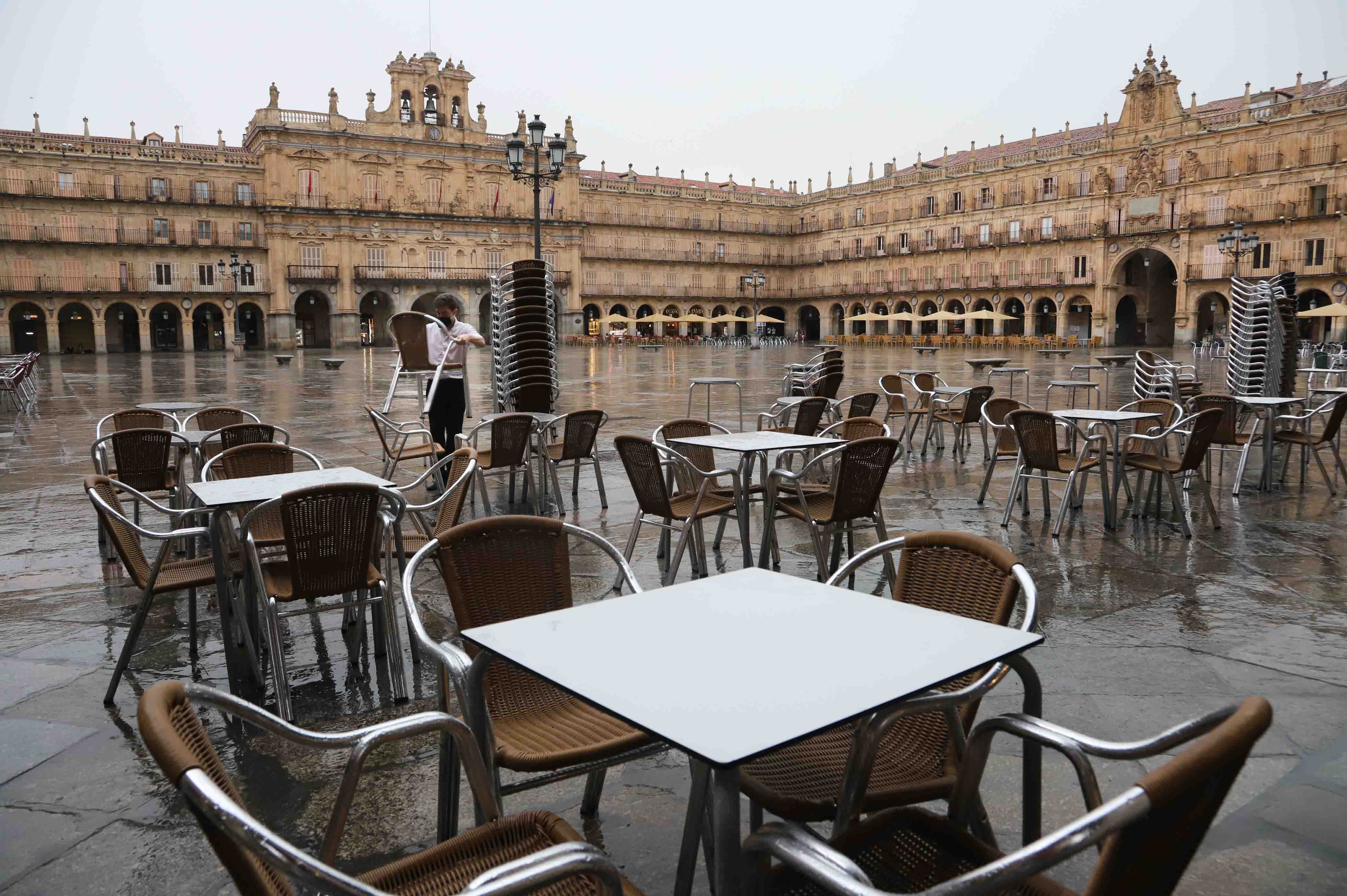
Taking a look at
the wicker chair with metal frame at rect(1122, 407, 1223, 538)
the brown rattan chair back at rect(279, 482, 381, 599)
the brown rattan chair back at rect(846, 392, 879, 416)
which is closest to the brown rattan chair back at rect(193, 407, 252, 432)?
the brown rattan chair back at rect(279, 482, 381, 599)

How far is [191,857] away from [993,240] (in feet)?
153

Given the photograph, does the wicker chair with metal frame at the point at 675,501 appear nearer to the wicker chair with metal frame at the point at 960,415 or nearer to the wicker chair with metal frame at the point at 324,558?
the wicker chair with metal frame at the point at 324,558

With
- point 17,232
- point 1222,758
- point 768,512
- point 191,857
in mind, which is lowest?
point 191,857

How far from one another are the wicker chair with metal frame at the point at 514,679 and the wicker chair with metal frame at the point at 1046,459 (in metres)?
3.76

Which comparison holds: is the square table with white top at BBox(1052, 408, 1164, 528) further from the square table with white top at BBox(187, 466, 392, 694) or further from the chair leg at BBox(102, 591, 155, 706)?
the chair leg at BBox(102, 591, 155, 706)

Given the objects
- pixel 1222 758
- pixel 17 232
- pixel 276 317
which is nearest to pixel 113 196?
pixel 17 232

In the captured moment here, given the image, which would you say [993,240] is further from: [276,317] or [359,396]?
[359,396]

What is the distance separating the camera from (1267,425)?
6.76 metres

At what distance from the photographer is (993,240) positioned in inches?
1772

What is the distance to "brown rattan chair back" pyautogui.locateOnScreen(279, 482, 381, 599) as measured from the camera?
3107 mm

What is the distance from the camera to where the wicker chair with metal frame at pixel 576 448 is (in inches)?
245

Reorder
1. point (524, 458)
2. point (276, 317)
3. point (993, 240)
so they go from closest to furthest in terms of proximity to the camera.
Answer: point (524, 458) < point (276, 317) < point (993, 240)

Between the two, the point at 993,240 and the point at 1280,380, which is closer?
the point at 1280,380

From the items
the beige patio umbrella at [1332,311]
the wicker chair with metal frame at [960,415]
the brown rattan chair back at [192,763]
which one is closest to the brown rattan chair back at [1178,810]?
the brown rattan chair back at [192,763]
